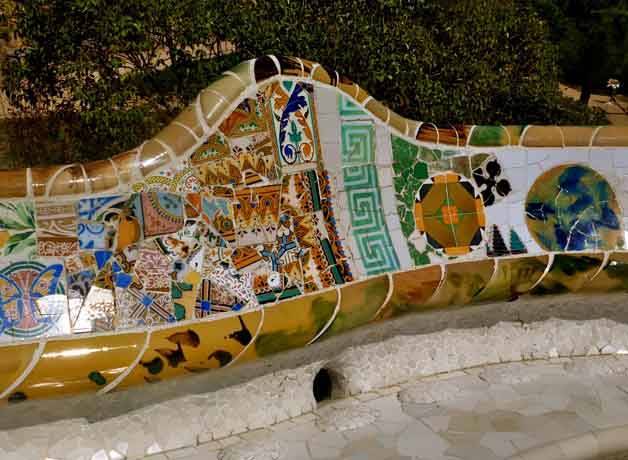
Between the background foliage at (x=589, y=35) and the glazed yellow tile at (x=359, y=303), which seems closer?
the glazed yellow tile at (x=359, y=303)

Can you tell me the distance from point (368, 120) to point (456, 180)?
60cm

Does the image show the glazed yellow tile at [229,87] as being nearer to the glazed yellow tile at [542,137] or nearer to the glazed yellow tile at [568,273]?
the glazed yellow tile at [542,137]

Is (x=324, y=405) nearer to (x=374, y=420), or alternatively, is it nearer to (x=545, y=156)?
(x=374, y=420)

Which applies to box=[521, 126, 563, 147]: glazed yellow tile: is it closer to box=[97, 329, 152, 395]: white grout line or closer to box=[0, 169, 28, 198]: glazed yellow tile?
box=[97, 329, 152, 395]: white grout line

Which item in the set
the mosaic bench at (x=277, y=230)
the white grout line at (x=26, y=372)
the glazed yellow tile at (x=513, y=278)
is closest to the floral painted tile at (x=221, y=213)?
the mosaic bench at (x=277, y=230)

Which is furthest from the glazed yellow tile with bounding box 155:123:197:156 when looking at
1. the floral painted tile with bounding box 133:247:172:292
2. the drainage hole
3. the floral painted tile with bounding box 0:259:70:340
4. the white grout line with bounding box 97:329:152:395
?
the drainage hole

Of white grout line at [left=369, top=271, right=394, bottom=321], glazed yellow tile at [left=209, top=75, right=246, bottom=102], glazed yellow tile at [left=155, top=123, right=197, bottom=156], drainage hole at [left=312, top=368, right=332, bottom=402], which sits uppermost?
glazed yellow tile at [left=209, top=75, right=246, bottom=102]

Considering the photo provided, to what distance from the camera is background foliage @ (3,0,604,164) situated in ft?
17.4

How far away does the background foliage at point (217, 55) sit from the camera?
5316mm

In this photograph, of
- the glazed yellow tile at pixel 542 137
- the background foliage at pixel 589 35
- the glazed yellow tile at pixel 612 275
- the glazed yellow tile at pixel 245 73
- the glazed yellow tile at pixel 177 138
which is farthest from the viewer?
the background foliage at pixel 589 35

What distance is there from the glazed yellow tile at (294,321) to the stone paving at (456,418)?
13.8 inches

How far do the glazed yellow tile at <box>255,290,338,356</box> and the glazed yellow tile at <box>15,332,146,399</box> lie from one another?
563 mm

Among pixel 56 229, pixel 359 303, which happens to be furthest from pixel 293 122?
pixel 56 229

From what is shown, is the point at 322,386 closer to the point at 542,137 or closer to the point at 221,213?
the point at 221,213
